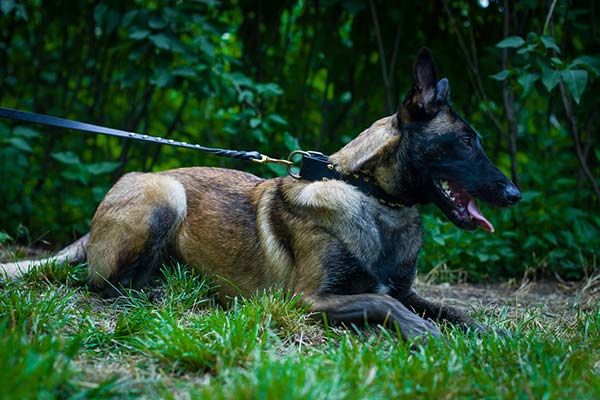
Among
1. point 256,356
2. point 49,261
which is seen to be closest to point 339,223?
point 256,356

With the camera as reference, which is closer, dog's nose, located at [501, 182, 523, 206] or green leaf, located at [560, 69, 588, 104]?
dog's nose, located at [501, 182, 523, 206]

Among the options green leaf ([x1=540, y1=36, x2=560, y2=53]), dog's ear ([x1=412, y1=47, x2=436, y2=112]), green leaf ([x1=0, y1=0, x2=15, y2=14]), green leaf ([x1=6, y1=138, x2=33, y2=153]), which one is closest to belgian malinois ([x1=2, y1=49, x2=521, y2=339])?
dog's ear ([x1=412, y1=47, x2=436, y2=112])

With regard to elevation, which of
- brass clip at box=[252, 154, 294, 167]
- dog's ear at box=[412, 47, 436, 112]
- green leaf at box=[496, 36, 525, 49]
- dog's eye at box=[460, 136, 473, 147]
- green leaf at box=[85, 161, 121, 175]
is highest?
green leaf at box=[496, 36, 525, 49]

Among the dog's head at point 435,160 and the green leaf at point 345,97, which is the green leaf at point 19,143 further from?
the dog's head at point 435,160

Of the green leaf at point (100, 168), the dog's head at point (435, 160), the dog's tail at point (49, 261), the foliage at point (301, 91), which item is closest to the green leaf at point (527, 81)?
the foliage at point (301, 91)

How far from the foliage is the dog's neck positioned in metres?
1.51

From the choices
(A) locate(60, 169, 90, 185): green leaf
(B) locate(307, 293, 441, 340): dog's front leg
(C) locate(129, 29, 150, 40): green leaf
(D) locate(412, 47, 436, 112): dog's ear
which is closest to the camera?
(B) locate(307, 293, 441, 340): dog's front leg

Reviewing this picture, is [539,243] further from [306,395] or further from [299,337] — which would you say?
[306,395]

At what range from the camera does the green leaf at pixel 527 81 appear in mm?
4207

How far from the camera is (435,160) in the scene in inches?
124

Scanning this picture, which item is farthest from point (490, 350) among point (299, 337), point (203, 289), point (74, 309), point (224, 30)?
point (224, 30)

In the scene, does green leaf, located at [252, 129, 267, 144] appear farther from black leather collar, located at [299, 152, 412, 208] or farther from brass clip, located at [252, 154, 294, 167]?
black leather collar, located at [299, 152, 412, 208]

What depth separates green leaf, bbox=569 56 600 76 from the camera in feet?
13.6

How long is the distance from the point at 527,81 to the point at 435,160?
152 centimetres
